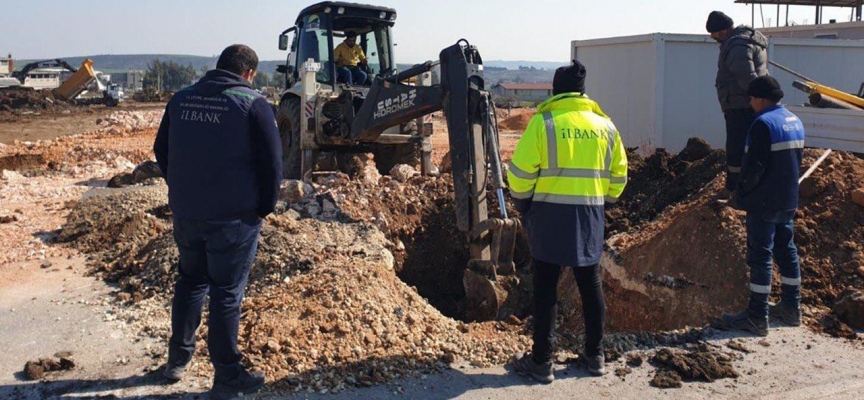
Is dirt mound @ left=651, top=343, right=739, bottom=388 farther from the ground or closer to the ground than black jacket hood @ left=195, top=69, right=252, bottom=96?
closer to the ground

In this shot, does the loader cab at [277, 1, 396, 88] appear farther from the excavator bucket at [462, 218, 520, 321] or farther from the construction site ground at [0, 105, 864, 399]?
the excavator bucket at [462, 218, 520, 321]

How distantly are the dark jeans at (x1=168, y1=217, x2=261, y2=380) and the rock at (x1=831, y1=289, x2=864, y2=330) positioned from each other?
4487mm

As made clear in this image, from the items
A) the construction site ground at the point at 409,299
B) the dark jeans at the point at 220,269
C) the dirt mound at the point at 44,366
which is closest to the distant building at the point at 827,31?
the construction site ground at the point at 409,299

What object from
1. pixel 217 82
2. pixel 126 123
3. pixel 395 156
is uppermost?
pixel 217 82

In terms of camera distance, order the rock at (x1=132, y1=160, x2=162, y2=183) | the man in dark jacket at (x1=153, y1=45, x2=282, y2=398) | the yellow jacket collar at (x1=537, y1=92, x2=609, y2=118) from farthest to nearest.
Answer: the rock at (x1=132, y1=160, x2=162, y2=183) → the yellow jacket collar at (x1=537, y1=92, x2=609, y2=118) → the man in dark jacket at (x1=153, y1=45, x2=282, y2=398)

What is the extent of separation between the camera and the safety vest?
182 inches

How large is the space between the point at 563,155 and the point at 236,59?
2043mm

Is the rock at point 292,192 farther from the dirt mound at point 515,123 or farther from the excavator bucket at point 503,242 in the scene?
the dirt mound at point 515,123

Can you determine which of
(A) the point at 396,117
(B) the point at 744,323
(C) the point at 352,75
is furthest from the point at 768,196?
(C) the point at 352,75

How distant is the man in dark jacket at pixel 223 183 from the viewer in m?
4.43

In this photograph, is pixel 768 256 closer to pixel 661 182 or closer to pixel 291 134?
pixel 661 182

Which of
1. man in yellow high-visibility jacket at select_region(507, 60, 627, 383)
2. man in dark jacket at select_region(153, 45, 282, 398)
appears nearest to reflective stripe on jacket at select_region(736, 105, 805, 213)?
man in yellow high-visibility jacket at select_region(507, 60, 627, 383)

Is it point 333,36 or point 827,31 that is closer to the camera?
point 333,36

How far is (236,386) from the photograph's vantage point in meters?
4.51
